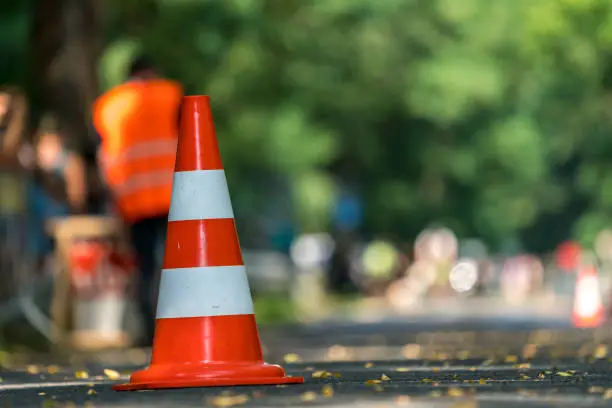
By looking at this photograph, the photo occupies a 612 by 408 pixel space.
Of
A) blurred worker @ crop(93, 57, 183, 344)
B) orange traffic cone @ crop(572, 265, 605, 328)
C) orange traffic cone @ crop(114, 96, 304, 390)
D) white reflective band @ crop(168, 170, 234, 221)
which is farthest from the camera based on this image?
orange traffic cone @ crop(572, 265, 605, 328)

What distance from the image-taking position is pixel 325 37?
114 ft

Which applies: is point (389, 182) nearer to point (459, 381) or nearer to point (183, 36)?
point (183, 36)

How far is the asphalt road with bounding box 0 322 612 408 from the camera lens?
8500 mm

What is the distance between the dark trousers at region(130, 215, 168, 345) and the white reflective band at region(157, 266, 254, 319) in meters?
5.67

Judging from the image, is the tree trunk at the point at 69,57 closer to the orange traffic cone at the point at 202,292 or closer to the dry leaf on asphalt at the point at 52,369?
the dry leaf on asphalt at the point at 52,369

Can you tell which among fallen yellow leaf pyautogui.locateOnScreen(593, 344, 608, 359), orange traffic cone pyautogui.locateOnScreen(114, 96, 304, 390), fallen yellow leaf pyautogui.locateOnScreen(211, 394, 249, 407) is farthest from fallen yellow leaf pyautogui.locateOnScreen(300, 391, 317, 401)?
fallen yellow leaf pyautogui.locateOnScreen(593, 344, 608, 359)

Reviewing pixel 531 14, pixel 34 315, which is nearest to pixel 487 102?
pixel 531 14

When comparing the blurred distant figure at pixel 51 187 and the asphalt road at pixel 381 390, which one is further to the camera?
the blurred distant figure at pixel 51 187

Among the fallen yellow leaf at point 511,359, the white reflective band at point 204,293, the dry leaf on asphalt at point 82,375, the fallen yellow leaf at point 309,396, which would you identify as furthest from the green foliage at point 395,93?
the fallen yellow leaf at point 309,396

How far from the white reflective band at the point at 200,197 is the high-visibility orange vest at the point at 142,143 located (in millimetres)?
5576

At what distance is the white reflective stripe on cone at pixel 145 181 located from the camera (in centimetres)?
1559

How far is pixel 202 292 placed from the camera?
9.62 meters

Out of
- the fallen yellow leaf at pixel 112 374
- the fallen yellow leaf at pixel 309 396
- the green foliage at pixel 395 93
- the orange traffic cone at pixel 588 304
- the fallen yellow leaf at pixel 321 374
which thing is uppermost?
the green foliage at pixel 395 93

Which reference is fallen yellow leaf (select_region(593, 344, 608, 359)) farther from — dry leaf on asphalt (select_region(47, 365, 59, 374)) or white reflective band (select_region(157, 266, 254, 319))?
white reflective band (select_region(157, 266, 254, 319))
